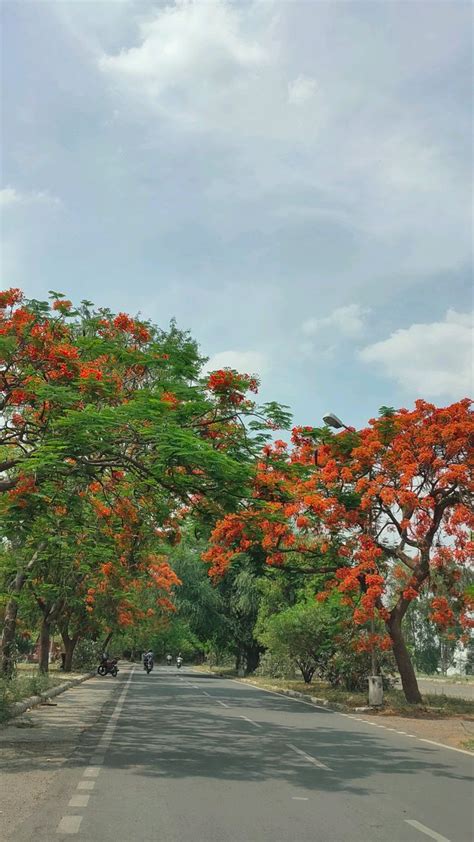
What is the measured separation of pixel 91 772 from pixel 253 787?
7.14 feet

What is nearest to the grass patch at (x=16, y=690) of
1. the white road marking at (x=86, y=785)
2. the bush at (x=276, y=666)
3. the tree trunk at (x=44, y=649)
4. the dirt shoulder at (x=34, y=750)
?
the dirt shoulder at (x=34, y=750)

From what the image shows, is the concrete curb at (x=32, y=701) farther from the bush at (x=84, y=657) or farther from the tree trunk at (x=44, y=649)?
the bush at (x=84, y=657)

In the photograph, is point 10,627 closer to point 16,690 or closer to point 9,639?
point 9,639

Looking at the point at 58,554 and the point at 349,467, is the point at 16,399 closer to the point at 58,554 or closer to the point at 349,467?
the point at 58,554

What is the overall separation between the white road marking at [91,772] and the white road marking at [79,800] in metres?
1.30

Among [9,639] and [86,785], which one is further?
[9,639]

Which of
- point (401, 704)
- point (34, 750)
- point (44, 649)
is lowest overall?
point (34, 750)

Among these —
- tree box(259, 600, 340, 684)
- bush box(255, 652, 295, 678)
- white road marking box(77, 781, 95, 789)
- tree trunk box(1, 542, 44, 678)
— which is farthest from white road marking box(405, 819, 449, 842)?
bush box(255, 652, 295, 678)

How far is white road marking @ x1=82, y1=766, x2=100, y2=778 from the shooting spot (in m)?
9.53

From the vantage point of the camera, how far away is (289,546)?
76.5 feet

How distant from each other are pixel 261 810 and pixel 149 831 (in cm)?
150

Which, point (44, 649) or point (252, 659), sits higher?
point (252, 659)

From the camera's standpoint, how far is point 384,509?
22.2m

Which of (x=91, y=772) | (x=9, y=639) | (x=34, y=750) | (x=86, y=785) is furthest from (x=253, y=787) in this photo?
(x=9, y=639)
